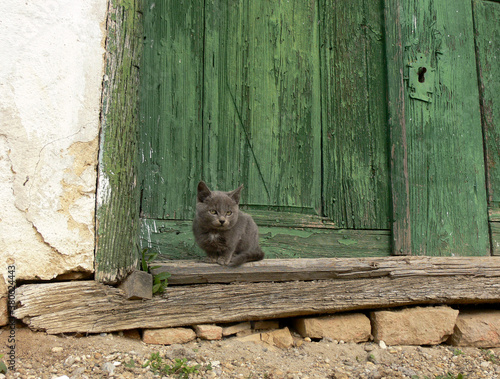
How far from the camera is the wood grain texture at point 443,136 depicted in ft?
12.6

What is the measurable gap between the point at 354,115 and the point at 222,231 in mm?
1663

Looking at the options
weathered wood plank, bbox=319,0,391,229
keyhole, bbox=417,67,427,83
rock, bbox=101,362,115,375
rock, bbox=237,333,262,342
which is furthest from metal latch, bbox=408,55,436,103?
rock, bbox=101,362,115,375

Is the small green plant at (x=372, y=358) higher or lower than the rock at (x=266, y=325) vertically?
lower

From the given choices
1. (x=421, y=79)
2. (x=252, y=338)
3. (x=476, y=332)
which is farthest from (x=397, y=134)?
(x=252, y=338)

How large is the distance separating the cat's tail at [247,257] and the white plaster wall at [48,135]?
95 cm

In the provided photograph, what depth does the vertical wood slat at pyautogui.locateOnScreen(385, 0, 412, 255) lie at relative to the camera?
12.2 ft

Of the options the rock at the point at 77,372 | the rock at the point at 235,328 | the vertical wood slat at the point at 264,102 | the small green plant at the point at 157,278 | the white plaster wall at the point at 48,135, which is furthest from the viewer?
the vertical wood slat at the point at 264,102

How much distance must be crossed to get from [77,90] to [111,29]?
0.41m

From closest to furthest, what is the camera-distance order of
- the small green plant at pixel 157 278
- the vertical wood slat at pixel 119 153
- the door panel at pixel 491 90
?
1. the vertical wood slat at pixel 119 153
2. the small green plant at pixel 157 278
3. the door panel at pixel 491 90

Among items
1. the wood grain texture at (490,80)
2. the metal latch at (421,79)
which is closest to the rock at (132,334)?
the metal latch at (421,79)

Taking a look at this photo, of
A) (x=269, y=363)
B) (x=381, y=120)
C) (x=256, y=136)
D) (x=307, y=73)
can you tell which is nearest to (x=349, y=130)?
(x=381, y=120)

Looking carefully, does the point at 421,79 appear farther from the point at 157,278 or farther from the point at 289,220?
the point at 157,278

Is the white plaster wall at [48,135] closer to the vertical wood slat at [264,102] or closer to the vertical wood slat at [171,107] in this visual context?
the vertical wood slat at [171,107]

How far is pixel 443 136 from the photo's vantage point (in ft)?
13.1
